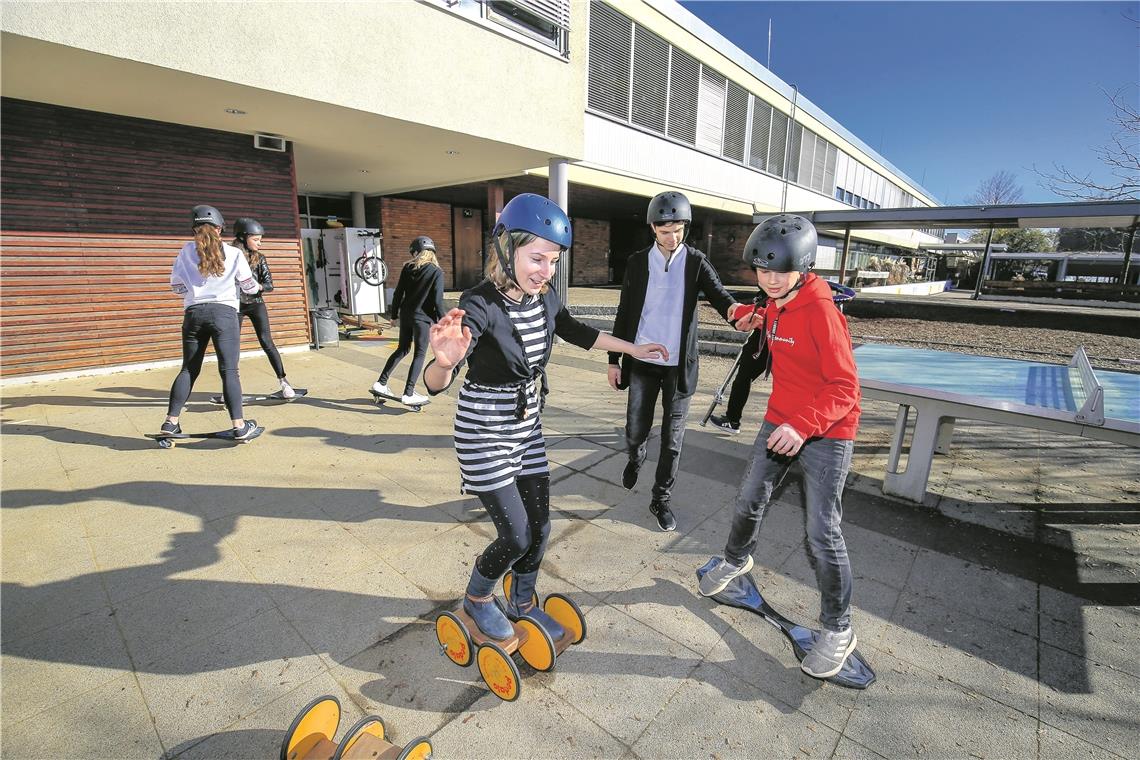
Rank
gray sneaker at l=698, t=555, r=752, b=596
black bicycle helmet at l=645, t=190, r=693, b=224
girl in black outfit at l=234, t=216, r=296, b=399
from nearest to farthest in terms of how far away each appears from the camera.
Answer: gray sneaker at l=698, t=555, r=752, b=596 < black bicycle helmet at l=645, t=190, r=693, b=224 < girl in black outfit at l=234, t=216, r=296, b=399

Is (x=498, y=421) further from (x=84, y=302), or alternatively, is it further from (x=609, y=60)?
(x=609, y=60)

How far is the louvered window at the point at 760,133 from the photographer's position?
68.5 ft

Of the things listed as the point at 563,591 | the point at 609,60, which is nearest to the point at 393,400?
the point at 563,591

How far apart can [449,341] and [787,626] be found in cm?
230

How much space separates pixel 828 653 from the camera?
90.7 inches

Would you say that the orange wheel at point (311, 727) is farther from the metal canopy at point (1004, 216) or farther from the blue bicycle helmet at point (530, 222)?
the metal canopy at point (1004, 216)

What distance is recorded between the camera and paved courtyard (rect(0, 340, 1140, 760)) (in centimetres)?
202

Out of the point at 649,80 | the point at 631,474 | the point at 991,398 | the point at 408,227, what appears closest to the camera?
the point at 991,398

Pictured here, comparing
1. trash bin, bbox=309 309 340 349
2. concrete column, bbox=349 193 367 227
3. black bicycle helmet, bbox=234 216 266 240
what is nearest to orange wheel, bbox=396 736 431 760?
black bicycle helmet, bbox=234 216 266 240

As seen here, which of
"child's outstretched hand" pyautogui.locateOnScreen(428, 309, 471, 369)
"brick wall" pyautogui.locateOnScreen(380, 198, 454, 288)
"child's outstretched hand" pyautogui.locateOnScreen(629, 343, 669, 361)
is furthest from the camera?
"brick wall" pyautogui.locateOnScreen(380, 198, 454, 288)

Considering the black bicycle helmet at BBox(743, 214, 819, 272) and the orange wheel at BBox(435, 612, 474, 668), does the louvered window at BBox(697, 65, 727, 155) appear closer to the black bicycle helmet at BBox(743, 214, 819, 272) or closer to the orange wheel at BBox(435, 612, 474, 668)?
the black bicycle helmet at BBox(743, 214, 819, 272)

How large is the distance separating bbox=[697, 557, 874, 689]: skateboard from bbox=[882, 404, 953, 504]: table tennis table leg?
2022mm

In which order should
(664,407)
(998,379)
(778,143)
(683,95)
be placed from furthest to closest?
1. (778,143)
2. (683,95)
3. (998,379)
4. (664,407)

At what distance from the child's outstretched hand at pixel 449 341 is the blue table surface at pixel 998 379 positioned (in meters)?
3.40
